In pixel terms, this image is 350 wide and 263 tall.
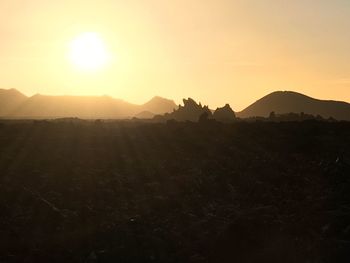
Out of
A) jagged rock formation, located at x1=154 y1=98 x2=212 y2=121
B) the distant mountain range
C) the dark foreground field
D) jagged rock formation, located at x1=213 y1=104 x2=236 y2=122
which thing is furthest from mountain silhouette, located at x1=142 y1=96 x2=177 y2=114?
the dark foreground field

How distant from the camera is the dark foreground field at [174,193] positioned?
47.6ft

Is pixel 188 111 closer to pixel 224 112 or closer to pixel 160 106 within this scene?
pixel 224 112

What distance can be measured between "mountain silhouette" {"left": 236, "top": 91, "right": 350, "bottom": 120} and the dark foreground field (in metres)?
92.5

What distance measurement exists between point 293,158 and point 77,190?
32.6 feet

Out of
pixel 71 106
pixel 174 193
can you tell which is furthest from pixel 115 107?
pixel 174 193

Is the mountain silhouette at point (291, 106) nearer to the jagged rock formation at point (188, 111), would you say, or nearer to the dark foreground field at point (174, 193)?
the jagged rock formation at point (188, 111)

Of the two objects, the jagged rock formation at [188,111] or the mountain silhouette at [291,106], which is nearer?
the jagged rock formation at [188,111]

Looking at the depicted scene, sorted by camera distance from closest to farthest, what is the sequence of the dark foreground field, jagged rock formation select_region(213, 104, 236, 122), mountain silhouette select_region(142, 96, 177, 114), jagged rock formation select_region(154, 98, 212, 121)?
the dark foreground field → jagged rock formation select_region(154, 98, 212, 121) → jagged rock formation select_region(213, 104, 236, 122) → mountain silhouette select_region(142, 96, 177, 114)

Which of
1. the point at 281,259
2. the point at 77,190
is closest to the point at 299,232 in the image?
the point at 281,259

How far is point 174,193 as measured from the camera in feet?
62.2

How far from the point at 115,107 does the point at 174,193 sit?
17714cm

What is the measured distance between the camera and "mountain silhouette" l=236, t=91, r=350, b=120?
119m

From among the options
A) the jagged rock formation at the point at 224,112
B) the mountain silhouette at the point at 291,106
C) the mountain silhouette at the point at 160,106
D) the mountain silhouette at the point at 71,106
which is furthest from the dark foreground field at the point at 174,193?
the mountain silhouette at the point at 160,106

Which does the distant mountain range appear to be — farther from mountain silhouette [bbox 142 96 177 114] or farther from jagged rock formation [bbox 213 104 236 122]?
jagged rock formation [bbox 213 104 236 122]
